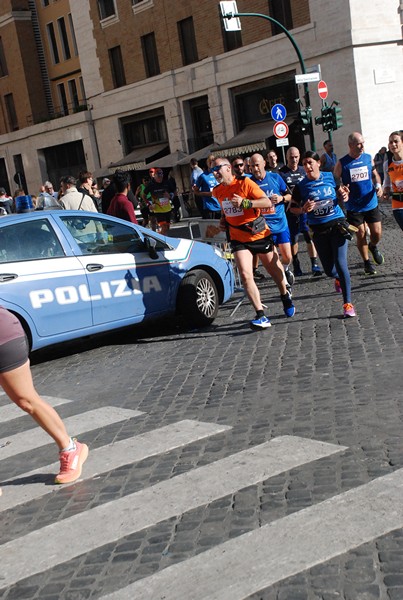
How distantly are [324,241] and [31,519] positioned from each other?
601 centimetres

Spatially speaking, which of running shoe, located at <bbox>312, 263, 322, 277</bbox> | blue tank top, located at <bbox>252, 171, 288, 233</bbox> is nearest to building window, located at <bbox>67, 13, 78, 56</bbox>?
running shoe, located at <bbox>312, 263, 322, 277</bbox>

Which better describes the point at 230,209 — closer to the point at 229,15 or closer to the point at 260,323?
the point at 260,323

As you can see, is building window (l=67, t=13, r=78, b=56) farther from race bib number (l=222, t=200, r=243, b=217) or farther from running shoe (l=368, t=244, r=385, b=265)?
race bib number (l=222, t=200, r=243, b=217)

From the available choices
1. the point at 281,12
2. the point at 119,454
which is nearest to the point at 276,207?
the point at 119,454

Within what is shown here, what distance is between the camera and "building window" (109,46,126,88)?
41.4m

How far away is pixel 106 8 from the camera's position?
41.4 meters

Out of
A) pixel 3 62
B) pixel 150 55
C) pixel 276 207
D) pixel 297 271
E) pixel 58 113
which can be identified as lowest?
pixel 297 271

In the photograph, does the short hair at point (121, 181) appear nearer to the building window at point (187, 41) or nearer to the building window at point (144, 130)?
the building window at point (187, 41)

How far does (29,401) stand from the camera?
5.11 metres

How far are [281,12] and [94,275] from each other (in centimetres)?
2583

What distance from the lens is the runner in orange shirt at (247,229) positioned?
9492 mm

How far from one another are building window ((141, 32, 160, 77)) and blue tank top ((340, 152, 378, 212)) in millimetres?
29134

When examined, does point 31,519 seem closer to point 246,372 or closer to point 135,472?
point 135,472

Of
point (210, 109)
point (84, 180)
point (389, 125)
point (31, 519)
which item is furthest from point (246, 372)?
point (210, 109)
